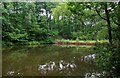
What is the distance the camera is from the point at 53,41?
11.4m

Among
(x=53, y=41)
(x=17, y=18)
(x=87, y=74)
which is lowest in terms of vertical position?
(x=53, y=41)

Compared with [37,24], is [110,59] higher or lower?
higher

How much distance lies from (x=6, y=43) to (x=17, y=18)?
6.15 ft

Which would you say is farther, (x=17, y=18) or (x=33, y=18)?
(x=33, y=18)

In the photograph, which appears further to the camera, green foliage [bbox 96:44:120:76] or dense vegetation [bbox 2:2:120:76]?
dense vegetation [bbox 2:2:120:76]

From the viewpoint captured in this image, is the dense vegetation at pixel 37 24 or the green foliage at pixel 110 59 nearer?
the green foliage at pixel 110 59

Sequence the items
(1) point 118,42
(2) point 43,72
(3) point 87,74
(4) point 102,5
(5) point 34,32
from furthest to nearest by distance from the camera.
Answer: (5) point 34,32 < (2) point 43,72 < (3) point 87,74 < (4) point 102,5 < (1) point 118,42

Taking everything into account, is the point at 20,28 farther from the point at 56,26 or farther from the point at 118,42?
the point at 118,42

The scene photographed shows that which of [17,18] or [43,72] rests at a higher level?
[17,18]

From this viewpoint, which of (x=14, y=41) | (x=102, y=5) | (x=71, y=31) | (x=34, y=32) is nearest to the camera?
(x=102, y=5)

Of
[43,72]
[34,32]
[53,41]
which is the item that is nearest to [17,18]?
[34,32]

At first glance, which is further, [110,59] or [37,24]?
[37,24]

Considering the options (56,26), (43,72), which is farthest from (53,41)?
(43,72)

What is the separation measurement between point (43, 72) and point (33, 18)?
7976mm
